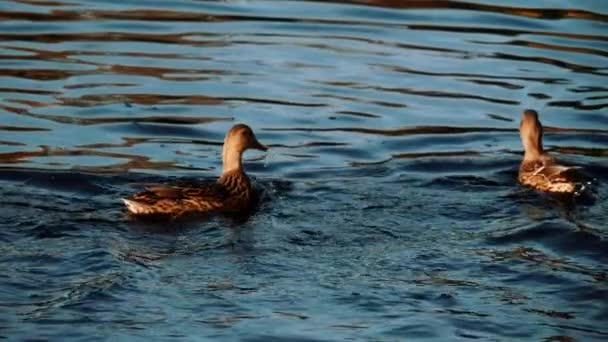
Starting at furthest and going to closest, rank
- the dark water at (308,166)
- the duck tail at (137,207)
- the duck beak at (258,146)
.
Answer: the duck beak at (258,146), the duck tail at (137,207), the dark water at (308,166)

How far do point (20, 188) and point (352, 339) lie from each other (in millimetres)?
4392

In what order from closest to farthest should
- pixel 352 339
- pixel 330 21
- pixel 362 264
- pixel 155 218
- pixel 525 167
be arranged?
pixel 352 339 → pixel 362 264 → pixel 155 218 → pixel 525 167 → pixel 330 21

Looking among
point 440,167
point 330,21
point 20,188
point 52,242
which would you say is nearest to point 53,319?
point 52,242

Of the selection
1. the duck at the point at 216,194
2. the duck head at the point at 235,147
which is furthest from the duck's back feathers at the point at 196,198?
the duck head at the point at 235,147

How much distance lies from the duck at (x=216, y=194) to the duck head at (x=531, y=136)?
7.66ft

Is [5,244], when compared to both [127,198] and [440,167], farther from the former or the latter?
[440,167]

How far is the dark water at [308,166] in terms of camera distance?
10.9 m

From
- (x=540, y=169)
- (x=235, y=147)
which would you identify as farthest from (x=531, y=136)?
(x=235, y=147)

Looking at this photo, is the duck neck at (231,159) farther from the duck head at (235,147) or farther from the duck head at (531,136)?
the duck head at (531,136)

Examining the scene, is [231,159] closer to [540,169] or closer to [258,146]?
[258,146]

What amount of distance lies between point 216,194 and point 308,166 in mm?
1479

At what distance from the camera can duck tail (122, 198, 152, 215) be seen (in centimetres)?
1299

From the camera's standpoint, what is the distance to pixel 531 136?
1479cm

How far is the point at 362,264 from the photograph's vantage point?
11883 millimetres
